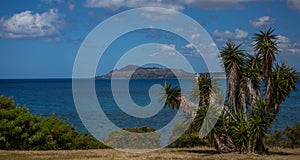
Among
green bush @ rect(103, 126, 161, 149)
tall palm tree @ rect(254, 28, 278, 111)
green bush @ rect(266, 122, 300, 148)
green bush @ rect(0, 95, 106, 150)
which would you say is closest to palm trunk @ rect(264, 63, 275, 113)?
tall palm tree @ rect(254, 28, 278, 111)

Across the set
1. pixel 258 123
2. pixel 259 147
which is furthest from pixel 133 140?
pixel 258 123

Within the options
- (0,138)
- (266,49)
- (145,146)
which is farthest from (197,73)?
(0,138)

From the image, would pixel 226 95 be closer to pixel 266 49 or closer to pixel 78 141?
pixel 266 49

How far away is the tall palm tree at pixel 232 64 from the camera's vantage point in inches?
852

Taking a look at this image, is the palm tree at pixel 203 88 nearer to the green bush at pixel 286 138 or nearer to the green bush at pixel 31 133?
the green bush at pixel 31 133

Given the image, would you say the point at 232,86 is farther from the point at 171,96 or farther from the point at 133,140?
the point at 133,140

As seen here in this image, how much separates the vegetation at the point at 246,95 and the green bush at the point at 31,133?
7.59m

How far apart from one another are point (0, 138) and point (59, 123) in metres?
4.35

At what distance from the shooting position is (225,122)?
21703 mm

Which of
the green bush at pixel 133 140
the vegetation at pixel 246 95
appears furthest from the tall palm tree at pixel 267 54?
the green bush at pixel 133 140

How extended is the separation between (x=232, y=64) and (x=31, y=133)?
12.0 metres

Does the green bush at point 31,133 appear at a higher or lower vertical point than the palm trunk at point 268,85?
lower

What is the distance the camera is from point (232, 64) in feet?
71.2

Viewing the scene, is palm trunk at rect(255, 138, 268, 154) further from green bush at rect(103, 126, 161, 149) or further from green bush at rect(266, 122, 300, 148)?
green bush at rect(266, 122, 300, 148)
